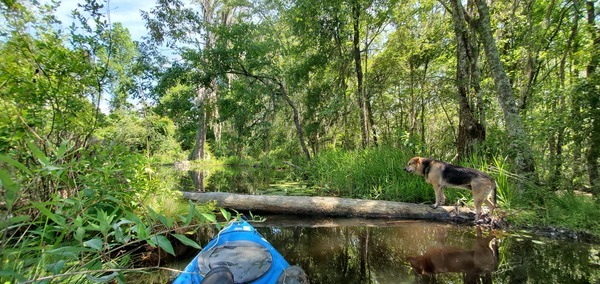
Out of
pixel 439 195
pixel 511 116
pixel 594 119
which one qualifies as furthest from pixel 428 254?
pixel 594 119

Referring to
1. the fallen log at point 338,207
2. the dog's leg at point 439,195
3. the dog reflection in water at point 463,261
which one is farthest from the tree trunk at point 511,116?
the dog reflection in water at point 463,261

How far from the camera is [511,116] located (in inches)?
220

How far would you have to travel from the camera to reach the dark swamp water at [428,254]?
3.32 m

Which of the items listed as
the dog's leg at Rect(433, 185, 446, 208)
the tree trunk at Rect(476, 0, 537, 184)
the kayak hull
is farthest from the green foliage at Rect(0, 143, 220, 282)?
the tree trunk at Rect(476, 0, 537, 184)

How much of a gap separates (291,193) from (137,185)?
17.1 ft

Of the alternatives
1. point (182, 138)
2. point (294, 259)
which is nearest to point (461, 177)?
point (294, 259)

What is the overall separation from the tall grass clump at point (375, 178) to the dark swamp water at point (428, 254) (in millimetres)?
1458

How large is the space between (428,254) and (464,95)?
15.6 feet

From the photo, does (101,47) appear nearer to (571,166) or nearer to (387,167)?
(387,167)

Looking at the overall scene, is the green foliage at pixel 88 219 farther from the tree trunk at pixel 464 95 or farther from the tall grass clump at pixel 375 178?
the tree trunk at pixel 464 95

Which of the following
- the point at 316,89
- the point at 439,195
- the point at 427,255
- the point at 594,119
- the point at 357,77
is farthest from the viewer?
the point at 316,89

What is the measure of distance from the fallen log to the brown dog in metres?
0.28

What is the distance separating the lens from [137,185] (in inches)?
147

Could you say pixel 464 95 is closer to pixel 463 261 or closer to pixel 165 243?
pixel 463 261
